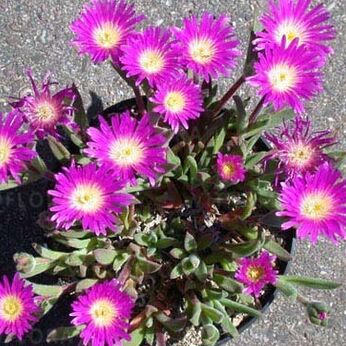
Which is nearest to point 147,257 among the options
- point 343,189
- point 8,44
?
point 343,189

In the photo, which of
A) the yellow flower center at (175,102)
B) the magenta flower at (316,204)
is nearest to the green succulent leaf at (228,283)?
the magenta flower at (316,204)

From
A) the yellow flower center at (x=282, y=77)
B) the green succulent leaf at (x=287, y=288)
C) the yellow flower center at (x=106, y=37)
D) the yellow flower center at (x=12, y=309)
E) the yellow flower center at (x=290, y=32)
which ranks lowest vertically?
the yellow flower center at (x=12, y=309)

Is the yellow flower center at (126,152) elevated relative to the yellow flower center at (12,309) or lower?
elevated

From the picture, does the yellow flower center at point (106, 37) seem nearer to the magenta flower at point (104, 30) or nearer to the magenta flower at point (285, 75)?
the magenta flower at point (104, 30)

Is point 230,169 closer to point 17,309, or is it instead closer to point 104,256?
point 104,256

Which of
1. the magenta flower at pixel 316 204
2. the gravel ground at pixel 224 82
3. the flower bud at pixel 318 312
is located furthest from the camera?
the gravel ground at pixel 224 82

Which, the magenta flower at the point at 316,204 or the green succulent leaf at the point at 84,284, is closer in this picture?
the magenta flower at the point at 316,204

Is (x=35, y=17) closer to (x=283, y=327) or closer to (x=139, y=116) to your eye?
(x=139, y=116)

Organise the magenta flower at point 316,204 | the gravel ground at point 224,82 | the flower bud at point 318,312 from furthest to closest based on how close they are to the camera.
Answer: the gravel ground at point 224,82, the flower bud at point 318,312, the magenta flower at point 316,204
